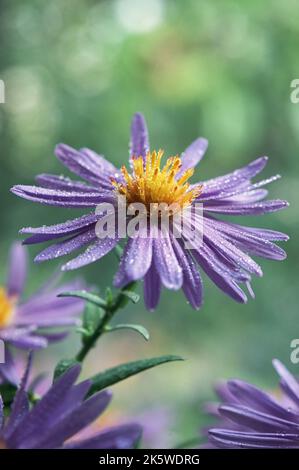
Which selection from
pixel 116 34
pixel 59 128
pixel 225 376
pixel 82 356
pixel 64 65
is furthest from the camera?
pixel 64 65

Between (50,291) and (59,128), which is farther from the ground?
(59,128)

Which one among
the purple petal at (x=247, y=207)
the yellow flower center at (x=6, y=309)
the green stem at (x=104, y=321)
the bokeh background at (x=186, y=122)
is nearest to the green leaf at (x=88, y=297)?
the green stem at (x=104, y=321)

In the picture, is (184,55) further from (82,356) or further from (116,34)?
(82,356)

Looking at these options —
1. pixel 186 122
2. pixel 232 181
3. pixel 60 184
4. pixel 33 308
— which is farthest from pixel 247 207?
pixel 186 122

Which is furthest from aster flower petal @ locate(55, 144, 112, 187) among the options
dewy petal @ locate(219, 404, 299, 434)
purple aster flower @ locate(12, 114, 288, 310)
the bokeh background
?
the bokeh background

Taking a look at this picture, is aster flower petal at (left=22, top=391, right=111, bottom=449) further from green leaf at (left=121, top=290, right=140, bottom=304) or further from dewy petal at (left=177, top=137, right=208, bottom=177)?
dewy petal at (left=177, top=137, right=208, bottom=177)

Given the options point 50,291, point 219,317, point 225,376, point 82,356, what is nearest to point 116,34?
point 219,317

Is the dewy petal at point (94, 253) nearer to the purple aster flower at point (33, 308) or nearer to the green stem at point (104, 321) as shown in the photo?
the green stem at point (104, 321)
